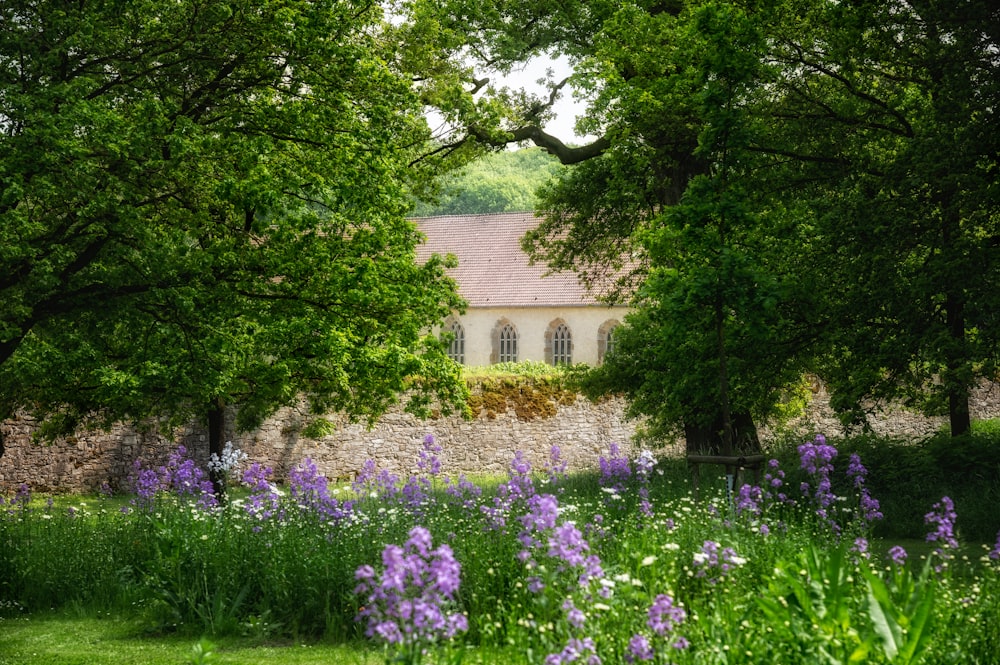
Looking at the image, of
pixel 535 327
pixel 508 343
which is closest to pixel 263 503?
pixel 535 327

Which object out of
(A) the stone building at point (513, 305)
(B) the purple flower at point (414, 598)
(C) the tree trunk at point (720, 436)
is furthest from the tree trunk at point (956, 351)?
(A) the stone building at point (513, 305)

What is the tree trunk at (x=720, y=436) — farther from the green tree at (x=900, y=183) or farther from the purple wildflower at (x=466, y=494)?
the purple wildflower at (x=466, y=494)

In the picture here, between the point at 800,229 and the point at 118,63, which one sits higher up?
A: the point at 118,63

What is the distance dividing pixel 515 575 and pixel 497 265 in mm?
34624

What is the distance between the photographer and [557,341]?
40656 millimetres

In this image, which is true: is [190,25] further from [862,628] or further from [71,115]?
[862,628]

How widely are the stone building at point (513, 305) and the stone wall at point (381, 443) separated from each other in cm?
1172

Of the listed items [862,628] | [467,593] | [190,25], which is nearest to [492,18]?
[190,25]

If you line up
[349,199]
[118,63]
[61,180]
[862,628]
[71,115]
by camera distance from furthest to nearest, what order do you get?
[349,199] < [118,63] < [61,180] < [71,115] < [862,628]

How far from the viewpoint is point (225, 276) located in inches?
Result: 436

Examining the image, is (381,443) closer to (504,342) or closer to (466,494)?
(466,494)

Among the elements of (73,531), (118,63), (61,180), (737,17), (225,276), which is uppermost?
(737,17)

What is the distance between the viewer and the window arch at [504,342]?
41.2m

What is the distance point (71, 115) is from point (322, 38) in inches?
139
